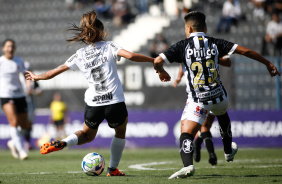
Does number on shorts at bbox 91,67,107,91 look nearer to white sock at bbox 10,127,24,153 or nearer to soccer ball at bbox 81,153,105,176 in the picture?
soccer ball at bbox 81,153,105,176

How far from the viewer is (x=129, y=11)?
73.0 feet

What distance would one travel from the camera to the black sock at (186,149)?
6.00m

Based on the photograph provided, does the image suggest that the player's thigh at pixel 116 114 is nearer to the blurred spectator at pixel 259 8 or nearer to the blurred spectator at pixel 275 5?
the blurred spectator at pixel 275 5

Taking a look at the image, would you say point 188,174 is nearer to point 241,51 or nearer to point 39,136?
point 241,51

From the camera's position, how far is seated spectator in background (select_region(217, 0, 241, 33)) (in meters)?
19.8

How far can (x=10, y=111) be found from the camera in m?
10.8

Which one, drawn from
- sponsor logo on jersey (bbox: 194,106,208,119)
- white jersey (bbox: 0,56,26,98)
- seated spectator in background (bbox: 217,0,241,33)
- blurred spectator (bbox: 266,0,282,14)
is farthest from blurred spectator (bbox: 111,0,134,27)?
sponsor logo on jersey (bbox: 194,106,208,119)

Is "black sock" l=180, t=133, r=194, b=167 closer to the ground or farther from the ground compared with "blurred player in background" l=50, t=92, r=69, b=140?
farther from the ground

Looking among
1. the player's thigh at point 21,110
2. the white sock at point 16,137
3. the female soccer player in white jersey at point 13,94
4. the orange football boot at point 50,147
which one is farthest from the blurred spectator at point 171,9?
the orange football boot at point 50,147

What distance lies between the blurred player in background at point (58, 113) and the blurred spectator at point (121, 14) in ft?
19.3

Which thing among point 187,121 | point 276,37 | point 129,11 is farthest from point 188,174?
point 129,11

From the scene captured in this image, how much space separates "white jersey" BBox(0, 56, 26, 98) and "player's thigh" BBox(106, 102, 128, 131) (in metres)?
4.98

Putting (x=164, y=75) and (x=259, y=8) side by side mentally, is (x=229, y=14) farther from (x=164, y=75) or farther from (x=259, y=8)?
(x=164, y=75)

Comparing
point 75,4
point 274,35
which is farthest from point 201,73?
point 75,4
